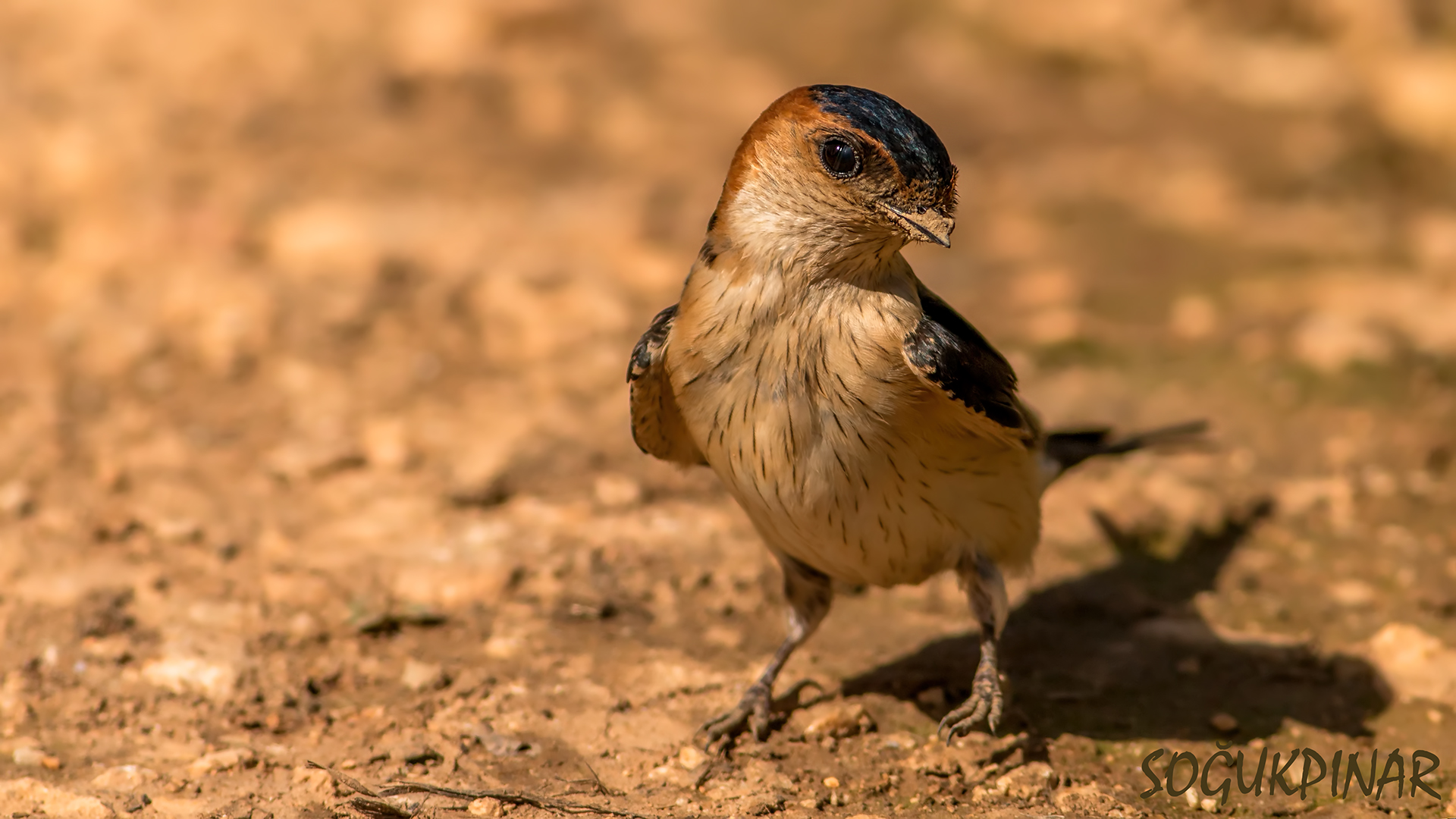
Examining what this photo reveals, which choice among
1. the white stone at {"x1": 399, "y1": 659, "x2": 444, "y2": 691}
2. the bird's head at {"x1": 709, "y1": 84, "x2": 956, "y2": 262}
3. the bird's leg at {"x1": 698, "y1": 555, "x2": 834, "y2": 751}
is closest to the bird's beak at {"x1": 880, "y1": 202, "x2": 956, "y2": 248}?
the bird's head at {"x1": 709, "y1": 84, "x2": 956, "y2": 262}

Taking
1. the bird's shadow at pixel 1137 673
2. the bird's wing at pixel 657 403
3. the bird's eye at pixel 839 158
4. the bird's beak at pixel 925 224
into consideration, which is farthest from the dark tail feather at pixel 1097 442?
the bird's eye at pixel 839 158

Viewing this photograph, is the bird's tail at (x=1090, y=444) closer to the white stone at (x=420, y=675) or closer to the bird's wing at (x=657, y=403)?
the bird's wing at (x=657, y=403)

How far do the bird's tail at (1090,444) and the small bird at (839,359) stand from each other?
87 centimetres

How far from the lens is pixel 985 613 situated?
4.59m

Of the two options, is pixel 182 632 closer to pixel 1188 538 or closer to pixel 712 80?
pixel 1188 538

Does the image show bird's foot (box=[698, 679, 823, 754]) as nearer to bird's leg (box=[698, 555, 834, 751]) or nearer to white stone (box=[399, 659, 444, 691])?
bird's leg (box=[698, 555, 834, 751])

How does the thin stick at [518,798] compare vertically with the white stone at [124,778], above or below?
above

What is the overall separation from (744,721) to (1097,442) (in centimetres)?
204

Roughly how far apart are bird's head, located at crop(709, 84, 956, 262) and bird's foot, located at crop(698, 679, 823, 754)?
1.54 metres

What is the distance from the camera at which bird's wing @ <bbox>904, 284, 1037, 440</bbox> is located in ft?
13.3

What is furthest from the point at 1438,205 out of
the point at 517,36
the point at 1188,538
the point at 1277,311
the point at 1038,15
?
the point at 517,36

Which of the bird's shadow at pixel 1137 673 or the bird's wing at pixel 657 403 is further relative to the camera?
the bird's shadow at pixel 1137 673

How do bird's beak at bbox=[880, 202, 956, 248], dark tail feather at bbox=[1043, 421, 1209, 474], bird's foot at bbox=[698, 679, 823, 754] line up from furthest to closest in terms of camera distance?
dark tail feather at bbox=[1043, 421, 1209, 474]
bird's foot at bbox=[698, 679, 823, 754]
bird's beak at bbox=[880, 202, 956, 248]

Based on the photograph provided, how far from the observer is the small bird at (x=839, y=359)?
13.1ft
